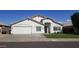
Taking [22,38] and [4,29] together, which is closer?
[4,29]

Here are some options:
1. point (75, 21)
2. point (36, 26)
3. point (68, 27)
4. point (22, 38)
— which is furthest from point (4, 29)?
point (75, 21)

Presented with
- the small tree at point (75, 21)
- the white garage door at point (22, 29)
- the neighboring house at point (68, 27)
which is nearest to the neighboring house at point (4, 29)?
the white garage door at point (22, 29)

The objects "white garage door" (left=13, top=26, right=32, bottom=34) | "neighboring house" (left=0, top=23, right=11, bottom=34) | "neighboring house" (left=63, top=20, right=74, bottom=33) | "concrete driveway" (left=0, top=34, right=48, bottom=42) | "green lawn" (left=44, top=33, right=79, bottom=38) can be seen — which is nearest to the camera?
"neighboring house" (left=0, top=23, right=11, bottom=34)

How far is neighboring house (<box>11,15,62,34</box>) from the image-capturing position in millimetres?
16050

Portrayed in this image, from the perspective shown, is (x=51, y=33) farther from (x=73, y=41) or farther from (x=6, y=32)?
(x=6, y=32)

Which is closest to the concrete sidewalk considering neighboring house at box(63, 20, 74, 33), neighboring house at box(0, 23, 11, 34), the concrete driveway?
the concrete driveway

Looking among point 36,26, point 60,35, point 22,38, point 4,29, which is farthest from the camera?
point 36,26

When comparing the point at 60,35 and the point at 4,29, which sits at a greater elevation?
the point at 4,29

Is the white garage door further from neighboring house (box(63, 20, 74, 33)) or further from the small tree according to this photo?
the small tree

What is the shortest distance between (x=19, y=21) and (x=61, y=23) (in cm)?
311

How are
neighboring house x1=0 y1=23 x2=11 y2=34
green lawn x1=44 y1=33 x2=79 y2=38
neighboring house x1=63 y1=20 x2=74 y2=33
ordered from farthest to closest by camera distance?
1. green lawn x1=44 y1=33 x2=79 y2=38
2. neighboring house x1=63 y1=20 x2=74 y2=33
3. neighboring house x1=0 y1=23 x2=11 y2=34

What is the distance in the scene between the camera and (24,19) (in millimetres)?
15781

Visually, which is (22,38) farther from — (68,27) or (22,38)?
(68,27)

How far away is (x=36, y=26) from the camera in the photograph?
17047mm
